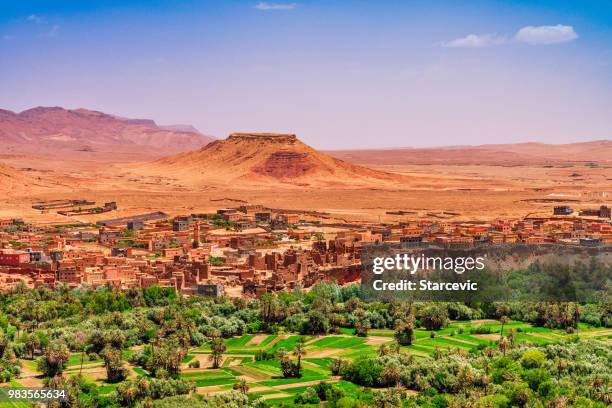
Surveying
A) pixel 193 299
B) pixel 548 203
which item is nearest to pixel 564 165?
pixel 548 203

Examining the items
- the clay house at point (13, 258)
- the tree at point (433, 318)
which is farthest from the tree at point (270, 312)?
the clay house at point (13, 258)

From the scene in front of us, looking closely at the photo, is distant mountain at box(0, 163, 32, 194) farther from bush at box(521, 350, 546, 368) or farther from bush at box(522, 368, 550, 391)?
bush at box(522, 368, 550, 391)

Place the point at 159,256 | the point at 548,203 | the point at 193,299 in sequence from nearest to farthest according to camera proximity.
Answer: the point at 193,299, the point at 159,256, the point at 548,203

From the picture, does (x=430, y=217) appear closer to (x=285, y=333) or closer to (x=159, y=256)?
(x=159, y=256)

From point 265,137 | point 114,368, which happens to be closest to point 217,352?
point 114,368

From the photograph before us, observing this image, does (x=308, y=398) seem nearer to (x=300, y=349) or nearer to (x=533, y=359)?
(x=300, y=349)

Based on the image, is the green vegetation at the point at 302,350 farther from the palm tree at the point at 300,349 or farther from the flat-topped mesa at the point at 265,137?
the flat-topped mesa at the point at 265,137
